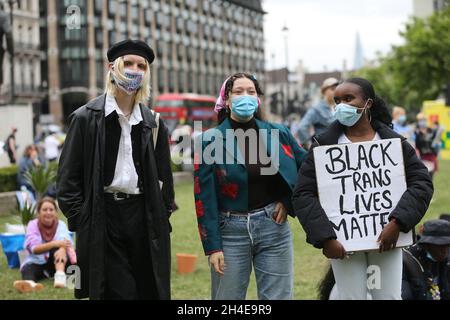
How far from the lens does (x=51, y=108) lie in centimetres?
6625

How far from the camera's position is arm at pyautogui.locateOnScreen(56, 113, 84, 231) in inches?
160

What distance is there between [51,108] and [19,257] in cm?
5890

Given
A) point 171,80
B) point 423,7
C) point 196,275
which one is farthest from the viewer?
point 423,7

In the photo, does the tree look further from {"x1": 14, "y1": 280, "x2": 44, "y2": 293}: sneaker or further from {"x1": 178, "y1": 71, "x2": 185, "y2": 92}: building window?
{"x1": 14, "y1": 280, "x2": 44, "y2": 293}: sneaker

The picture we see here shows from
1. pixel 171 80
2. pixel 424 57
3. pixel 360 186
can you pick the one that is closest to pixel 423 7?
pixel 171 80

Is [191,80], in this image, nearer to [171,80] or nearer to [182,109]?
[171,80]

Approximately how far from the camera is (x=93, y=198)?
13.1 ft

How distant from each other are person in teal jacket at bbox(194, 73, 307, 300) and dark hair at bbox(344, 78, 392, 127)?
1.70 ft

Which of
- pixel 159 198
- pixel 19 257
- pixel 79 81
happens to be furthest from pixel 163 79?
pixel 159 198

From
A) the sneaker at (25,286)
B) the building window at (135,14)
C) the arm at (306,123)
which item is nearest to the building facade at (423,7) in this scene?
the building window at (135,14)

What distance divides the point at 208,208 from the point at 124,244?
0.55 metres

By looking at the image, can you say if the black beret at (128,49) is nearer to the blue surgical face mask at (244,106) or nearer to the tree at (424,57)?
the blue surgical face mask at (244,106)

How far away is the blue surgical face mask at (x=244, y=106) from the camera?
14.5ft
